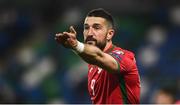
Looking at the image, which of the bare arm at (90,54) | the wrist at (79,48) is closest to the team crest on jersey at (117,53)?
the bare arm at (90,54)

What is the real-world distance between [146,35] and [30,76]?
2.88 m

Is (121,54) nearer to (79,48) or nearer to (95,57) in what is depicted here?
(95,57)

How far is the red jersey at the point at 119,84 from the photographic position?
502 centimetres

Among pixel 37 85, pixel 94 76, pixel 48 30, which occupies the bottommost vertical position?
pixel 37 85

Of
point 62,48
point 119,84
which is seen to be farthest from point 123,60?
point 62,48

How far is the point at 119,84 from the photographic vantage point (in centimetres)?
507

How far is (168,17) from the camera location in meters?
12.4

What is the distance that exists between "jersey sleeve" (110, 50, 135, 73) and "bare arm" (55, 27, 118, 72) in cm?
12

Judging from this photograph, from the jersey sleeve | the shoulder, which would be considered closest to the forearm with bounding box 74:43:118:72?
the jersey sleeve

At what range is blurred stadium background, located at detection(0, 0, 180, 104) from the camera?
35.7 ft

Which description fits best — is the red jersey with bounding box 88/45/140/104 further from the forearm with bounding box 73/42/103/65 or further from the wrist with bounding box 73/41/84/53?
the wrist with bounding box 73/41/84/53

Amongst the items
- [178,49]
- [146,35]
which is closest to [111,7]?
[146,35]

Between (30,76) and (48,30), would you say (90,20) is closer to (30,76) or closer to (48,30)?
(30,76)

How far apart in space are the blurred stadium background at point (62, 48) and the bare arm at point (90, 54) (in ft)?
17.3
